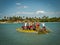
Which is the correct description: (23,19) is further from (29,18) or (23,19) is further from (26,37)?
(26,37)

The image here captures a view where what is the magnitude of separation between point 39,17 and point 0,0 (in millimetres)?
967

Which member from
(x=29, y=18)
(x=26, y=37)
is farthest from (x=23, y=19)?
(x=26, y=37)

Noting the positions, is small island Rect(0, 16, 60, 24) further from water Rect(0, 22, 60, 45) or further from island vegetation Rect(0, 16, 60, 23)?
water Rect(0, 22, 60, 45)

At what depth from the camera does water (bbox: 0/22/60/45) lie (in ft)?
9.68

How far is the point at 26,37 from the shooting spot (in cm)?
298

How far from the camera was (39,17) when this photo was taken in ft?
10.0

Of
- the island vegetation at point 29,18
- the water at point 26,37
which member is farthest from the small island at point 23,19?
the water at point 26,37

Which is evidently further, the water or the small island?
the small island

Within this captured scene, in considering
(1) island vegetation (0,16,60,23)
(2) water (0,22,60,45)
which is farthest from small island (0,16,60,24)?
(2) water (0,22,60,45)

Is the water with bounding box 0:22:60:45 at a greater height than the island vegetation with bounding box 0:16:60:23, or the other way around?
the island vegetation with bounding box 0:16:60:23

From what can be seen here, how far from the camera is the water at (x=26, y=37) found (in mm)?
2951

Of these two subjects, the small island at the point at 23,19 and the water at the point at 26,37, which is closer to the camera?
the water at the point at 26,37

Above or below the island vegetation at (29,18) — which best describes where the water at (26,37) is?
below

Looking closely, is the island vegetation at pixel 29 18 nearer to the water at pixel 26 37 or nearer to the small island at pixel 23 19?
the small island at pixel 23 19
